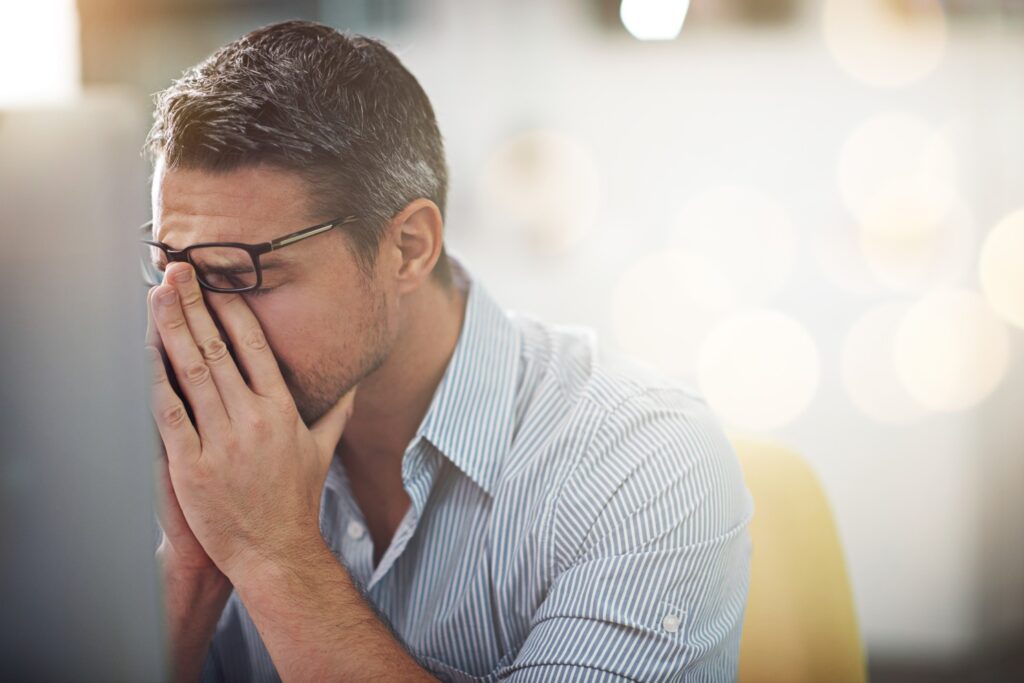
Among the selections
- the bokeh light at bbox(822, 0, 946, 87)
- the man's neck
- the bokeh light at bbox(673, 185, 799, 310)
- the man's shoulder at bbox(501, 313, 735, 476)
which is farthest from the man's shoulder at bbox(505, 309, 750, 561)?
the bokeh light at bbox(822, 0, 946, 87)

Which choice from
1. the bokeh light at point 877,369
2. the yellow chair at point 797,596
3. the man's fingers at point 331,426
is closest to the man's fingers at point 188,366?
the man's fingers at point 331,426

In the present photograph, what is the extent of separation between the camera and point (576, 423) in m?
1.00

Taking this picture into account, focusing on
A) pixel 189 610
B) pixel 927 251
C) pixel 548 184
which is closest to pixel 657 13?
pixel 548 184

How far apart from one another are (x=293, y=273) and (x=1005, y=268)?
2057mm

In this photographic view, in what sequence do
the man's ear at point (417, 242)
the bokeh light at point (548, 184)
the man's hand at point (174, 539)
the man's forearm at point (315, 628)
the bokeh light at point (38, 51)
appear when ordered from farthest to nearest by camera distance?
the bokeh light at point (548, 184), the man's ear at point (417, 242), the man's hand at point (174, 539), the man's forearm at point (315, 628), the bokeh light at point (38, 51)

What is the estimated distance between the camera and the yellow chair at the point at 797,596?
3.30ft

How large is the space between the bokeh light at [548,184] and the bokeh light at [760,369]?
20.1 inches

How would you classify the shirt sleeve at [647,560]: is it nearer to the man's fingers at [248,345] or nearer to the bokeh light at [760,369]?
the man's fingers at [248,345]

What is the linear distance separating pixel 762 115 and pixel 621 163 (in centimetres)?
40

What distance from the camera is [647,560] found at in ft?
2.86

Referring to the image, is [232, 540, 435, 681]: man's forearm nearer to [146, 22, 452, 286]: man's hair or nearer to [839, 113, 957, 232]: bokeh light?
[146, 22, 452, 286]: man's hair

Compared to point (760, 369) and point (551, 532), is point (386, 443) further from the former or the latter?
point (760, 369)

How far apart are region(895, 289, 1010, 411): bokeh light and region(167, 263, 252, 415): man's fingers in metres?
1.94

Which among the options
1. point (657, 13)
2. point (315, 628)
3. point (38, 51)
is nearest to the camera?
point (38, 51)
